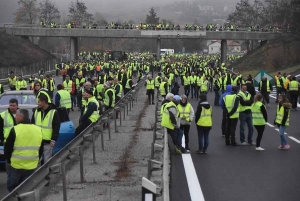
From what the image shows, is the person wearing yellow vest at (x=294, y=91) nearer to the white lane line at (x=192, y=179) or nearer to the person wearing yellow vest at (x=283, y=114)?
the person wearing yellow vest at (x=283, y=114)

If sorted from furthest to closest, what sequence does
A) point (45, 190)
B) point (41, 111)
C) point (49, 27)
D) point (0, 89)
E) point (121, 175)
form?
1. point (49, 27)
2. point (0, 89)
3. point (121, 175)
4. point (41, 111)
5. point (45, 190)

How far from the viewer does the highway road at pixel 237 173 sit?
11.6 meters

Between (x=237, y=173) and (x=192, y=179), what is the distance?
4.19 feet

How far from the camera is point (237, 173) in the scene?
44.9 feet

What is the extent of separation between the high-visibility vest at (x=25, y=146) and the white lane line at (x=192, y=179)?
3473 mm

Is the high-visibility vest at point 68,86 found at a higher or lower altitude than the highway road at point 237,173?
higher

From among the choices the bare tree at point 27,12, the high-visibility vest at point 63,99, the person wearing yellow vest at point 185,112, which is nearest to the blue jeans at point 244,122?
the person wearing yellow vest at point 185,112

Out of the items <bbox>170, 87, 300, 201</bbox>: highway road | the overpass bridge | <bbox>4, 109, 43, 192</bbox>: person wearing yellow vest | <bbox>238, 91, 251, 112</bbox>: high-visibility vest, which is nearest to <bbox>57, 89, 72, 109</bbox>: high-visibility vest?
<bbox>170, 87, 300, 201</bbox>: highway road

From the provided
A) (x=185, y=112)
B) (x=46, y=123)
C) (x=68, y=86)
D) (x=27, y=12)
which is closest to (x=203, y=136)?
(x=185, y=112)

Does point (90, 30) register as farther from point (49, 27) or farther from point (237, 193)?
point (237, 193)

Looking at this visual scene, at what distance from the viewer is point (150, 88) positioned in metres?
30.6

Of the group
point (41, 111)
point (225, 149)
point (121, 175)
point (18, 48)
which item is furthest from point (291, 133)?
point (18, 48)

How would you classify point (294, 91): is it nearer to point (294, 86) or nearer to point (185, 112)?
point (294, 86)

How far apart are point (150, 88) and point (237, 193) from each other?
62.6 ft
